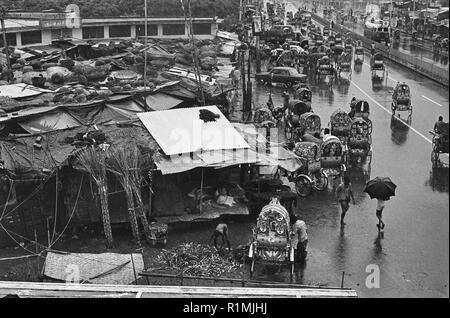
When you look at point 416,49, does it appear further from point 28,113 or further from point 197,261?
point 197,261

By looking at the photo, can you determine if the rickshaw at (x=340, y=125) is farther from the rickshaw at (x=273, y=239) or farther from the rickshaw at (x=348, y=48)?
the rickshaw at (x=348, y=48)

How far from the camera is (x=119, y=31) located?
47.4 metres

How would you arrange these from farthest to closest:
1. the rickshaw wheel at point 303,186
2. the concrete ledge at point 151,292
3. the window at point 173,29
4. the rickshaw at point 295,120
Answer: the window at point 173,29 → the rickshaw at point 295,120 → the rickshaw wheel at point 303,186 → the concrete ledge at point 151,292

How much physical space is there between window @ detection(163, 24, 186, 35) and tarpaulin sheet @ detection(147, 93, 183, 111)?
27336 millimetres

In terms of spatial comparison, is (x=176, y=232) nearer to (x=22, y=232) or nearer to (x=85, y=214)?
(x=85, y=214)

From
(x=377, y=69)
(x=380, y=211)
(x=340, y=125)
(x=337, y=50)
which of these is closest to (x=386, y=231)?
(x=380, y=211)

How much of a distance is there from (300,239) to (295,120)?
10.6m

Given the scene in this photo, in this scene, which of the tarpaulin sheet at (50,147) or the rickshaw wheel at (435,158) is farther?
the rickshaw wheel at (435,158)

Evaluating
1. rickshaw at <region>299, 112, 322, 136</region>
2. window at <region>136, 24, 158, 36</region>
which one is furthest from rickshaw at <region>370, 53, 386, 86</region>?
window at <region>136, 24, 158, 36</region>

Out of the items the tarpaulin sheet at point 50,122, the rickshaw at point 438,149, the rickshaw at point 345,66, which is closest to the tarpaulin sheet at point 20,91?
the tarpaulin sheet at point 50,122

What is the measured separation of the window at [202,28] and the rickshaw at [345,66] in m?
15.0

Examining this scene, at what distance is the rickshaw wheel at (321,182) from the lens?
1838 centimetres

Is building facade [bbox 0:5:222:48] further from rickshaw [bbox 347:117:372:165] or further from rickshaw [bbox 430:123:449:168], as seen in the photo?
rickshaw [bbox 430:123:449:168]

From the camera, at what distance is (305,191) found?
17891mm
